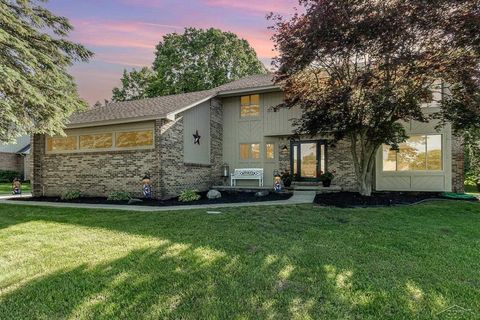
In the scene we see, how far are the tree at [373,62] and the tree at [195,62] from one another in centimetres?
1852

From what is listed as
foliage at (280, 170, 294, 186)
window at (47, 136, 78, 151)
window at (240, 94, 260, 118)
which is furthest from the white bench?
window at (47, 136, 78, 151)

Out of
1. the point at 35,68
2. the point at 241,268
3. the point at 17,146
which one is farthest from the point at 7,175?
the point at 241,268

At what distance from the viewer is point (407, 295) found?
319 centimetres

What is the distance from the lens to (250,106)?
14430 millimetres

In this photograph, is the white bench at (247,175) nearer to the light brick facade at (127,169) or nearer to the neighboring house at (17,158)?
the light brick facade at (127,169)

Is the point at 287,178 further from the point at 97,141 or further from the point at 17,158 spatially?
the point at 17,158

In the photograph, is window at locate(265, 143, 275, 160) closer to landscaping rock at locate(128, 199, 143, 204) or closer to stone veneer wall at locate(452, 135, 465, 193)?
landscaping rock at locate(128, 199, 143, 204)

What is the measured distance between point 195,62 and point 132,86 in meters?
7.85

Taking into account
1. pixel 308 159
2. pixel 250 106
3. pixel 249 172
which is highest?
pixel 250 106

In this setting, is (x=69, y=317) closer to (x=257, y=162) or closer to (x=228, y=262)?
(x=228, y=262)

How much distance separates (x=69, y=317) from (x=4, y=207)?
31.1 ft

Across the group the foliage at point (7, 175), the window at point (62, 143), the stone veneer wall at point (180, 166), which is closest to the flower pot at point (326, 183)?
the stone veneer wall at point (180, 166)

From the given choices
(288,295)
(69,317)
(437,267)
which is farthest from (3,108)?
(437,267)

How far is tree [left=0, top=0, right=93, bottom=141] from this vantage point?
8.16m
